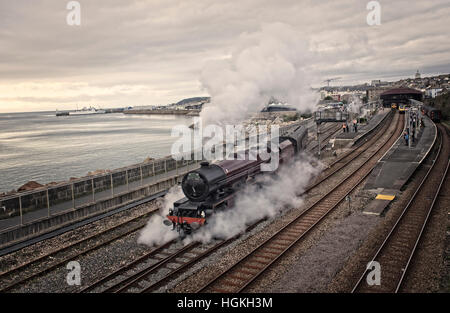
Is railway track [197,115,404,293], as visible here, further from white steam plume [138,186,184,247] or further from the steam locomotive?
white steam plume [138,186,184,247]

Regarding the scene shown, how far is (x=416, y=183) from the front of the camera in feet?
64.2

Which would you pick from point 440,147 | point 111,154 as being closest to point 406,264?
point 440,147

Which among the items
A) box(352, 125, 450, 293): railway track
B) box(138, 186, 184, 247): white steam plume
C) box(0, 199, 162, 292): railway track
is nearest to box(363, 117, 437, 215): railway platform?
box(352, 125, 450, 293): railway track

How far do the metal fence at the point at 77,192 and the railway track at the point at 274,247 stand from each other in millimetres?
8451

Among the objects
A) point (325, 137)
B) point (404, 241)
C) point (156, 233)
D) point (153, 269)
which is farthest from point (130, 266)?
point (325, 137)

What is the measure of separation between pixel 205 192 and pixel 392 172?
14335 millimetres

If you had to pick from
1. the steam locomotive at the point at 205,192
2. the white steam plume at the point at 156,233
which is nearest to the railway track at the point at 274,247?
the steam locomotive at the point at 205,192

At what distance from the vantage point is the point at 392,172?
21406 millimetres

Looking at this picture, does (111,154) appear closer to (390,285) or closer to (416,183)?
(416,183)

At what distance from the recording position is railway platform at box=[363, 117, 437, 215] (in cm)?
1625

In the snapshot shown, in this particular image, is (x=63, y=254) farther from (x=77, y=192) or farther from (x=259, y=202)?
(x=259, y=202)

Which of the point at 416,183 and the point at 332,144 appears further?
the point at 332,144

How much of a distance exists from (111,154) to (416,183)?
46998 mm

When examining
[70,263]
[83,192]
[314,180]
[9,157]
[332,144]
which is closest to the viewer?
[70,263]
